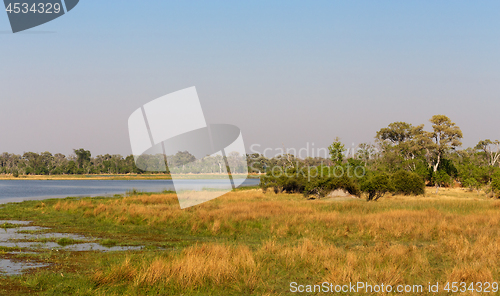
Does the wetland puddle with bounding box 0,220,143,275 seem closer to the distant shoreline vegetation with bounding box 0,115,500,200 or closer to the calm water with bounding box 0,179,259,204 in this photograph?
the distant shoreline vegetation with bounding box 0,115,500,200

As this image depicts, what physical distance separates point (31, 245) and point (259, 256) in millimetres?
9534

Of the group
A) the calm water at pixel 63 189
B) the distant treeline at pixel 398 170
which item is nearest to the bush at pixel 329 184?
the distant treeline at pixel 398 170

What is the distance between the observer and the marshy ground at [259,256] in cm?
1019

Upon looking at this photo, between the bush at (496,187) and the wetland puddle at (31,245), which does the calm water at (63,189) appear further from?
the bush at (496,187)

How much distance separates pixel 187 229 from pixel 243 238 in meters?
4.15

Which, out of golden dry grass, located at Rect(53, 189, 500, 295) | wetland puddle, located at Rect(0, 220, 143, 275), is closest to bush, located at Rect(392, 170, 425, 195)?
golden dry grass, located at Rect(53, 189, 500, 295)

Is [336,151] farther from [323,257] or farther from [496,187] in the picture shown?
[323,257]

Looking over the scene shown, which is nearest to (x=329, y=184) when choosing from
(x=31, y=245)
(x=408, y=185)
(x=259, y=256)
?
(x=408, y=185)

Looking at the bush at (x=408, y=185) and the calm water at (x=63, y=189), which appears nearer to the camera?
the bush at (x=408, y=185)

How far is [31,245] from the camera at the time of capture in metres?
15.8

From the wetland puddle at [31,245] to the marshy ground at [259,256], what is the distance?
25 cm

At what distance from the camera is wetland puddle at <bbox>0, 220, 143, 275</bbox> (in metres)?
12.4

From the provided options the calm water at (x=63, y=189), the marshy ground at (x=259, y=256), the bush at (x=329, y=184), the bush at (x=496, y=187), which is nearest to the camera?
the marshy ground at (x=259, y=256)

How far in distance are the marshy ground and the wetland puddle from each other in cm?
25
